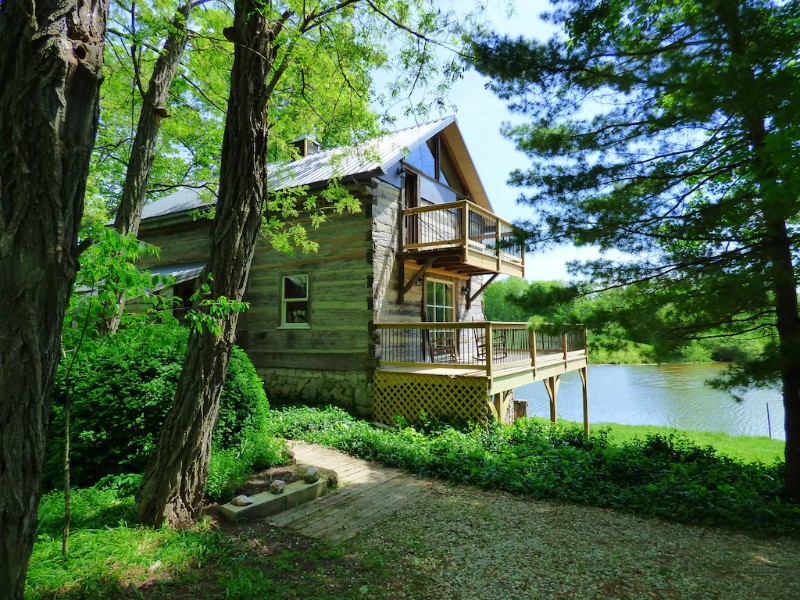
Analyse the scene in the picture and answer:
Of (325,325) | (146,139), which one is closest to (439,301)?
(325,325)

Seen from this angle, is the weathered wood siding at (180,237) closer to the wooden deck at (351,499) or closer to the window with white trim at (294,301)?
the window with white trim at (294,301)

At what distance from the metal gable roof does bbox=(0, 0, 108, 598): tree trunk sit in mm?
5682

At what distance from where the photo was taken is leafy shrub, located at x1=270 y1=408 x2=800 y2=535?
4.62 m

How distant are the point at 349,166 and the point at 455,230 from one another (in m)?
4.15

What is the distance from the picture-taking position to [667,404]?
2195cm

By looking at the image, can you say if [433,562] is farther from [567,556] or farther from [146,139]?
[146,139]

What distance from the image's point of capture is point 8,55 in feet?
6.81

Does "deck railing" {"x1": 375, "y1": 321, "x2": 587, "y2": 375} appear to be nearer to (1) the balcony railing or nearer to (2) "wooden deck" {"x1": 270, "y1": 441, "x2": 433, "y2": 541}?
(1) the balcony railing

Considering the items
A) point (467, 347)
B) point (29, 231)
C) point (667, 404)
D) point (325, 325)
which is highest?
point (29, 231)

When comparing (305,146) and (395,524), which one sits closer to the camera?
(395,524)

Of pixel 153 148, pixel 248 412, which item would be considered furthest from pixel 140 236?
pixel 248 412

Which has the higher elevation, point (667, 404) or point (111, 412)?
point (111, 412)

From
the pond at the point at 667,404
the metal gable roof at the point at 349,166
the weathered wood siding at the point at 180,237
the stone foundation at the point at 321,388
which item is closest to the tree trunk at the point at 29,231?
the metal gable roof at the point at 349,166

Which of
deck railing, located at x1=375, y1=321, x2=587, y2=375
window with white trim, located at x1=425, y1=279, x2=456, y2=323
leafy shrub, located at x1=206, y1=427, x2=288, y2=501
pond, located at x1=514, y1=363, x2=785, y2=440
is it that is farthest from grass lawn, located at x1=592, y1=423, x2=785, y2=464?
leafy shrub, located at x1=206, y1=427, x2=288, y2=501
